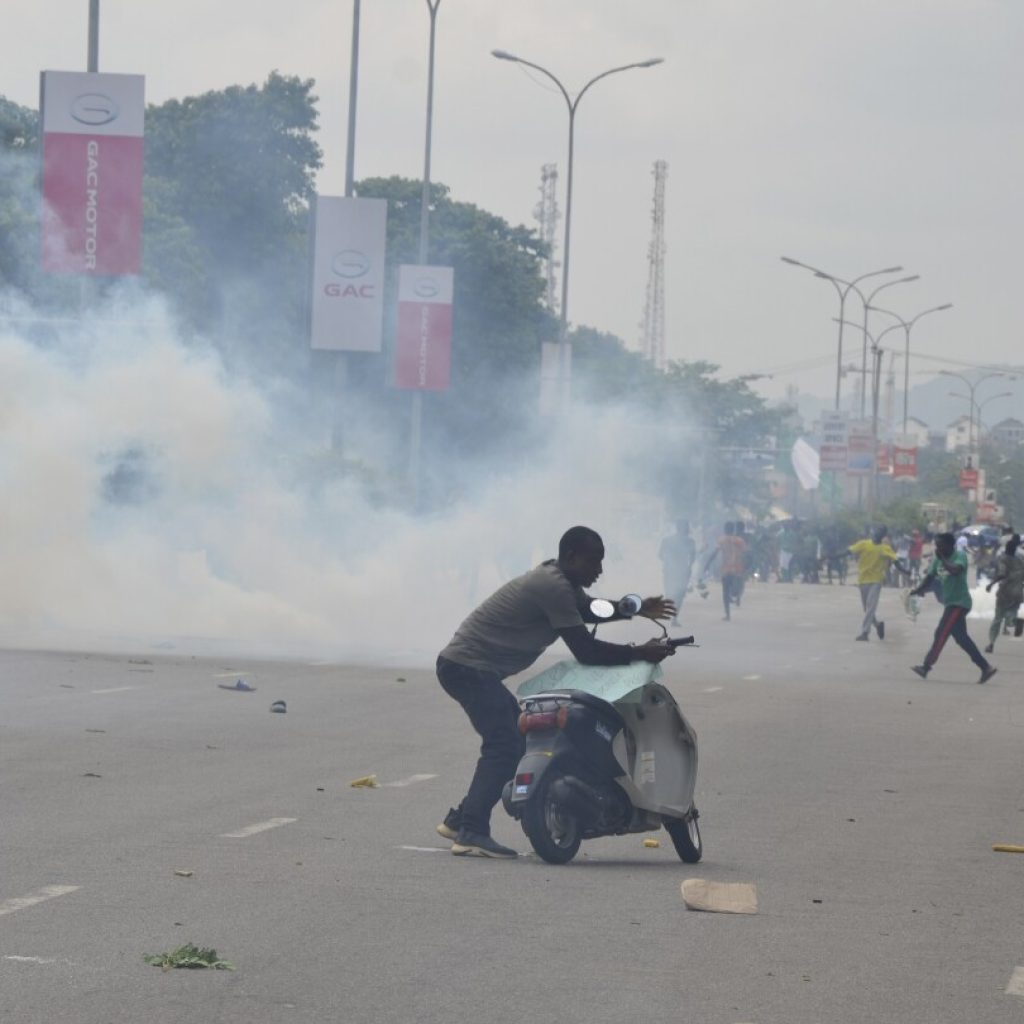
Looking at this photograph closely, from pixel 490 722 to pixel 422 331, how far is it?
2858 cm

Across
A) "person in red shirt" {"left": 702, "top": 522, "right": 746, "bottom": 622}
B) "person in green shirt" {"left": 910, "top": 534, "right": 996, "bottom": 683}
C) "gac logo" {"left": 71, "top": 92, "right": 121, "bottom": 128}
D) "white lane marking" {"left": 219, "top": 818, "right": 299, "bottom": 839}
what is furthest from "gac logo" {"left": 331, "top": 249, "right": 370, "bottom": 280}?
"white lane marking" {"left": 219, "top": 818, "right": 299, "bottom": 839}

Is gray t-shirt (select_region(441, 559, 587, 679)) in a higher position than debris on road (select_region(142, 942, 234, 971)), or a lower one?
higher

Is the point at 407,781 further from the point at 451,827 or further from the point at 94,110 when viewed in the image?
the point at 94,110

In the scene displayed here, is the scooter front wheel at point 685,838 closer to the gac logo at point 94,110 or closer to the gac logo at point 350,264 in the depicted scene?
the gac logo at point 94,110

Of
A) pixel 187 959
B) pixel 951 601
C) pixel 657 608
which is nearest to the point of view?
pixel 187 959

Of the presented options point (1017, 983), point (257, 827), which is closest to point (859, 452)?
point (257, 827)

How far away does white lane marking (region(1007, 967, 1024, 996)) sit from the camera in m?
6.86

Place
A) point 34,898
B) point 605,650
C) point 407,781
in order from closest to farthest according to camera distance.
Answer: point 34,898 < point 605,650 < point 407,781

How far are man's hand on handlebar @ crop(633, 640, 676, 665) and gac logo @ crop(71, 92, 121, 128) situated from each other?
17970 millimetres

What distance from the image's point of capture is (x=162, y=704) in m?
16.5

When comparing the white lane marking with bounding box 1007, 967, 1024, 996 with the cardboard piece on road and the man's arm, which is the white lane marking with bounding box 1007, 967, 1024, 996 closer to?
the cardboard piece on road

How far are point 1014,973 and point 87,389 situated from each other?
21387mm

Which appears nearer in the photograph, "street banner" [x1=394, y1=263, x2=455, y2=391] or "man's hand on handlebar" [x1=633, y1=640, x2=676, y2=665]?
"man's hand on handlebar" [x1=633, y1=640, x2=676, y2=665]

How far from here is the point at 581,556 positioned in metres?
9.59
